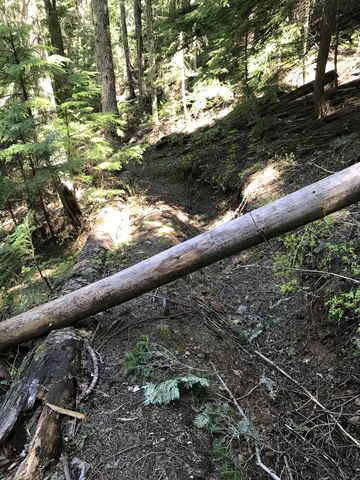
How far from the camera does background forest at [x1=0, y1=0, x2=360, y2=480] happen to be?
4.19 meters

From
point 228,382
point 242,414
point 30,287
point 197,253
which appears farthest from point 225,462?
point 30,287

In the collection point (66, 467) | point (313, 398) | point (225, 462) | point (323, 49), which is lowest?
point (313, 398)

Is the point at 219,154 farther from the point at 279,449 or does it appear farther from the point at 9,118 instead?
the point at 279,449

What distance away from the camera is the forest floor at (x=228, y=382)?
317cm

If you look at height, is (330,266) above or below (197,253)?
below

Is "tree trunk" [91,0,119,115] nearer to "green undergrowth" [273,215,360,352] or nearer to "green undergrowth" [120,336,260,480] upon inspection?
"green undergrowth" [273,215,360,352]

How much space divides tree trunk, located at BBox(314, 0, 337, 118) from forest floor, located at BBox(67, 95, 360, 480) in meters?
5.18

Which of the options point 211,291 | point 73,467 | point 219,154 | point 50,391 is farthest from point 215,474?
point 219,154

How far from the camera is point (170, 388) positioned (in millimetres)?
3586

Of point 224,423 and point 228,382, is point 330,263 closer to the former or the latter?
point 228,382

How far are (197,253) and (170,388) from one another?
177cm


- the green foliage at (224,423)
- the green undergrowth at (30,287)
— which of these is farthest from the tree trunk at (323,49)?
the green foliage at (224,423)

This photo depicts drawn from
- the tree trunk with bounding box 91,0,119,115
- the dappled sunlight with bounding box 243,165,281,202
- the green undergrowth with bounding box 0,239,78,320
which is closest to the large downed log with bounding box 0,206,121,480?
the green undergrowth with bounding box 0,239,78,320

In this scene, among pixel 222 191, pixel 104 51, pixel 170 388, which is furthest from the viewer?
pixel 104 51
